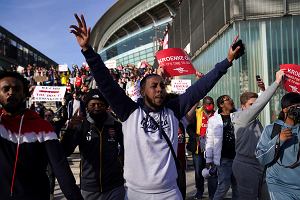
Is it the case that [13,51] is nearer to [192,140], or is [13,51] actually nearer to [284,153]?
[192,140]

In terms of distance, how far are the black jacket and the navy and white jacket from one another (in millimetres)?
1105

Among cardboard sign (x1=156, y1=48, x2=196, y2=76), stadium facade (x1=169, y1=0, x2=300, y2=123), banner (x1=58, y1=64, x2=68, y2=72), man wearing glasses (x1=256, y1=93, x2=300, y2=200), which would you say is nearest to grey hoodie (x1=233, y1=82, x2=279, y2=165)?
man wearing glasses (x1=256, y1=93, x2=300, y2=200)

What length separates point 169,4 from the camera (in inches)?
1911

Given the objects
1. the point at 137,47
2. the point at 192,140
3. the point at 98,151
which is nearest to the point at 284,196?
the point at 98,151

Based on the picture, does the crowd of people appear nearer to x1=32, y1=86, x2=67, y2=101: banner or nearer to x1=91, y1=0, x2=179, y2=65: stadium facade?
x1=32, y1=86, x2=67, y2=101: banner

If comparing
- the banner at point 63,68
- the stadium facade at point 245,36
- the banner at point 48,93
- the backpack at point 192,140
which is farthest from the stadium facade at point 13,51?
the backpack at point 192,140

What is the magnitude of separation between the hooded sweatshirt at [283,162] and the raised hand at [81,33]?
6.94 feet

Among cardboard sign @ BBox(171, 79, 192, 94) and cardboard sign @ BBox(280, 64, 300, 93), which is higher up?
cardboard sign @ BBox(171, 79, 192, 94)

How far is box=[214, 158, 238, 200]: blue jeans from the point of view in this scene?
6277mm

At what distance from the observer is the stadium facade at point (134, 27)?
50.8 m

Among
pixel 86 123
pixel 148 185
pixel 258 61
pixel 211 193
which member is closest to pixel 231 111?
pixel 211 193

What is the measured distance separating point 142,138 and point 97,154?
131 cm

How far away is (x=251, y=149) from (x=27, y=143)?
11.2ft

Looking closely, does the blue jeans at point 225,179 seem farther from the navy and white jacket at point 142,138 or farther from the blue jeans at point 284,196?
the navy and white jacket at point 142,138
